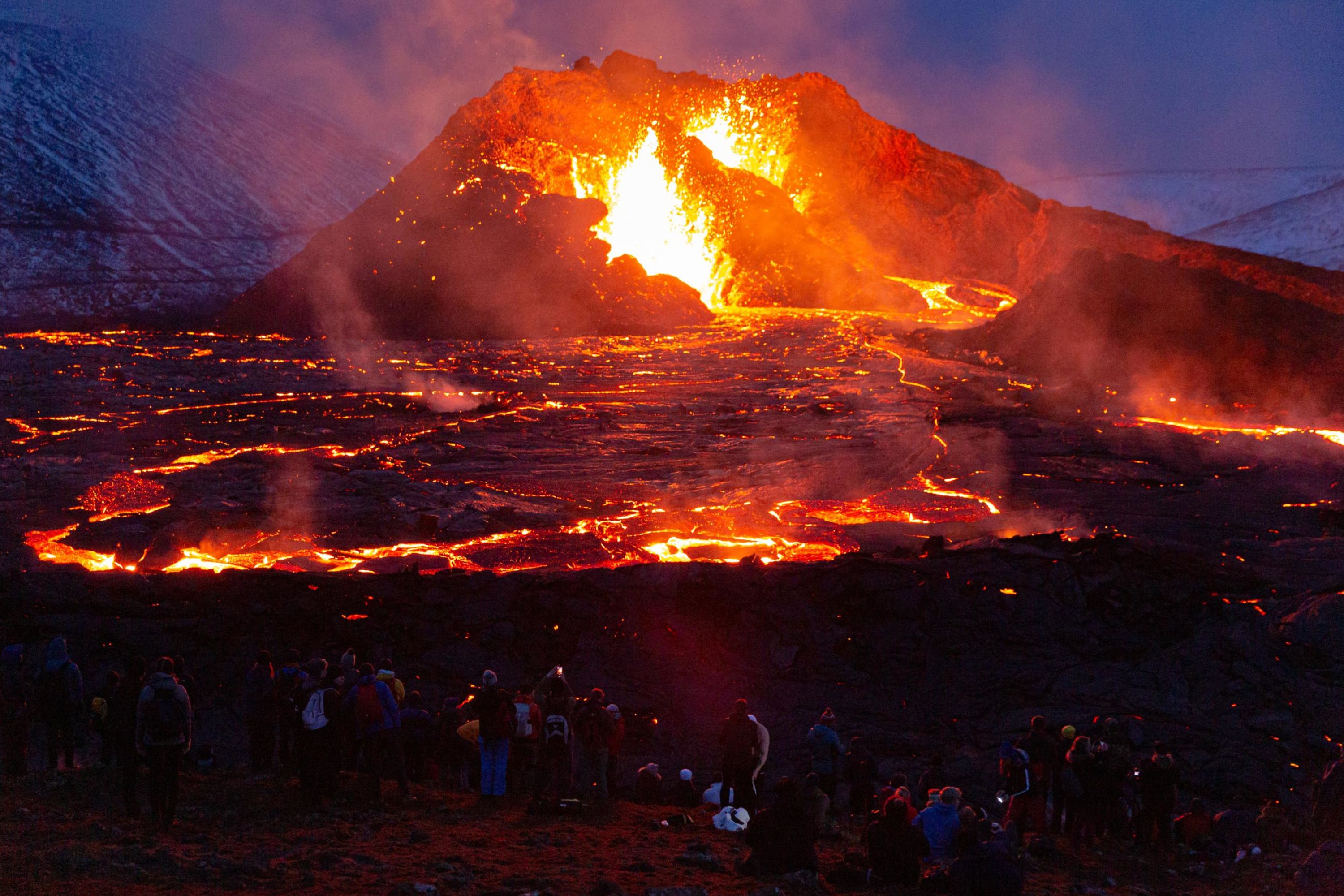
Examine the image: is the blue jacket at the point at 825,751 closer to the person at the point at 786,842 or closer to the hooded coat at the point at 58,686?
the person at the point at 786,842

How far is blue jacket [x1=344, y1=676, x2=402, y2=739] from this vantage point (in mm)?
9406

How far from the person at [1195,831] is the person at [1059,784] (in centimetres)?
115

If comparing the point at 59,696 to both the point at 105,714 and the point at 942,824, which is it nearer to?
the point at 105,714

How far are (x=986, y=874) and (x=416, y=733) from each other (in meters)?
5.89

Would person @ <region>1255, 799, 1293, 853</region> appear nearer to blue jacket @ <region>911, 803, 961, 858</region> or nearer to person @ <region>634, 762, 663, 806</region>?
blue jacket @ <region>911, 803, 961, 858</region>

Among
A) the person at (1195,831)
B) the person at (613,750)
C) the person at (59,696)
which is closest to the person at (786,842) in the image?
the person at (613,750)

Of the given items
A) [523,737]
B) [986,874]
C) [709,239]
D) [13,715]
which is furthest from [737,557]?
[709,239]

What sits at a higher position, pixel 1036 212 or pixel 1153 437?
pixel 1036 212

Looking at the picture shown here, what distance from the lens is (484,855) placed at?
834 centimetres

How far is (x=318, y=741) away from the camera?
30.4ft

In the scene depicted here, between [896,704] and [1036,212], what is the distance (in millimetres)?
97052

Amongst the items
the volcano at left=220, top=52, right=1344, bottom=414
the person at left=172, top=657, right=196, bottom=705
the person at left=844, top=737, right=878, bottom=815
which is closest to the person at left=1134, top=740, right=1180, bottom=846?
the person at left=844, top=737, right=878, bottom=815

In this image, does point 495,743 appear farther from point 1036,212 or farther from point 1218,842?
point 1036,212

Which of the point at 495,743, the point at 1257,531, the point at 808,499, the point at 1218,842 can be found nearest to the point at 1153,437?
the point at 1257,531
